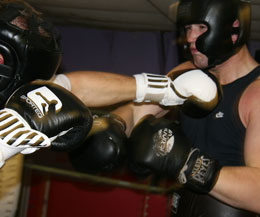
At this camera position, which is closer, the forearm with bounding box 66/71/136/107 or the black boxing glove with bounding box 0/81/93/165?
the black boxing glove with bounding box 0/81/93/165

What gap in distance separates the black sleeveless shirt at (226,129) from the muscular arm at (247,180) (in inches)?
7.4

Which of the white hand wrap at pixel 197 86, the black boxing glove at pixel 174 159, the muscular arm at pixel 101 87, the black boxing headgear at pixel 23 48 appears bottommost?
the black boxing glove at pixel 174 159

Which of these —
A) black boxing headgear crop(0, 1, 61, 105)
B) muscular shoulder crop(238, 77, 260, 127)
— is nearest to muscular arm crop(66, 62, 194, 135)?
black boxing headgear crop(0, 1, 61, 105)

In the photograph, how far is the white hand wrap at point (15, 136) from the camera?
4.28 feet

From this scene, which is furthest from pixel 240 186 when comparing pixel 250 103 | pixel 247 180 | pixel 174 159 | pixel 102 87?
pixel 102 87

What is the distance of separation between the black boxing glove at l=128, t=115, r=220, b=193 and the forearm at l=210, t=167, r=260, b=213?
4 centimetres

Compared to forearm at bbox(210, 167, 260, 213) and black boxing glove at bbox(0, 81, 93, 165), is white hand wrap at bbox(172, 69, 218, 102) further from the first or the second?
black boxing glove at bbox(0, 81, 93, 165)

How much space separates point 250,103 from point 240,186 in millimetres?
452

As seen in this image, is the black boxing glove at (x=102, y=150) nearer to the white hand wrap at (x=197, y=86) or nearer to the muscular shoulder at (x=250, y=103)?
the white hand wrap at (x=197, y=86)

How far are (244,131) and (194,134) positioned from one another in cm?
34

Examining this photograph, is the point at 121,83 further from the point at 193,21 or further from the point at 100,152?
the point at 193,21

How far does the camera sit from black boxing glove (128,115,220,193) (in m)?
1.70

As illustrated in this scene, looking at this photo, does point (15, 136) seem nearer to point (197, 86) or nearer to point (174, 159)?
point (174, 159)

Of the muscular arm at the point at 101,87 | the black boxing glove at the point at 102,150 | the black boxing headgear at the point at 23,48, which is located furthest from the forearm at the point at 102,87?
the black boxing headgear at the point at 23,48
